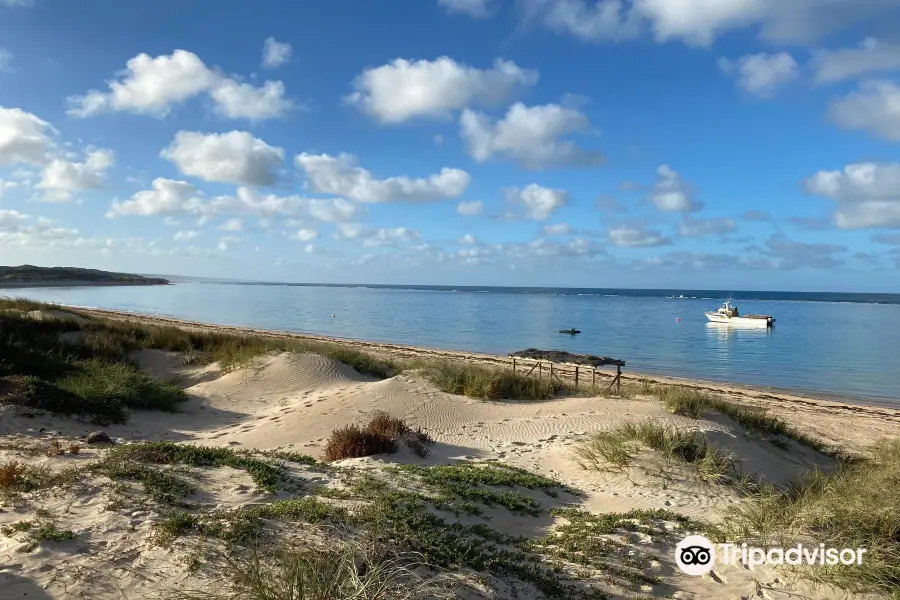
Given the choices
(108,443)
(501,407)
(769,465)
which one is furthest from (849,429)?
→ (108,443)

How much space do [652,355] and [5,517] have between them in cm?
3114

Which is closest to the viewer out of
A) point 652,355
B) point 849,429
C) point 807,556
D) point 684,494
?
point 807,556

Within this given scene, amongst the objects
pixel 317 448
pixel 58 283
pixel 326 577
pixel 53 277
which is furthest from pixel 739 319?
pixel 53 277

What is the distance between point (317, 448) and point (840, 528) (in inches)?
297

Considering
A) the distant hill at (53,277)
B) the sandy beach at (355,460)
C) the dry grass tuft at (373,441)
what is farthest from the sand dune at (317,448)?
the distant hill at (53,277)

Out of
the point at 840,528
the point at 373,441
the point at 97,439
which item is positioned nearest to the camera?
the point at 840,528

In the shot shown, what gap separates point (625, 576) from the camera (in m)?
4.82

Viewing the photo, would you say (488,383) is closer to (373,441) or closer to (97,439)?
(373,441)

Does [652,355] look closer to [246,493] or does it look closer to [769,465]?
[769,465]

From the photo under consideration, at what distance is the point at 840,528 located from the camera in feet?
18.2

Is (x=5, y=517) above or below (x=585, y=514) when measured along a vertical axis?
above

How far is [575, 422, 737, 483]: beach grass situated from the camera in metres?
8.55

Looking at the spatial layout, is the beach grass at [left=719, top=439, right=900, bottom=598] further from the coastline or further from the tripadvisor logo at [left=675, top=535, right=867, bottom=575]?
the coastline

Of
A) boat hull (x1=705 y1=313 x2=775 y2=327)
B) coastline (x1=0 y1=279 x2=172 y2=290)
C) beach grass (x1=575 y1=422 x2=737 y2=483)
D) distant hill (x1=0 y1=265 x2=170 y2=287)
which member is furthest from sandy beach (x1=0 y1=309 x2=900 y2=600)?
distant hill (x1=0 y1=265 x2=170 y2=287)
